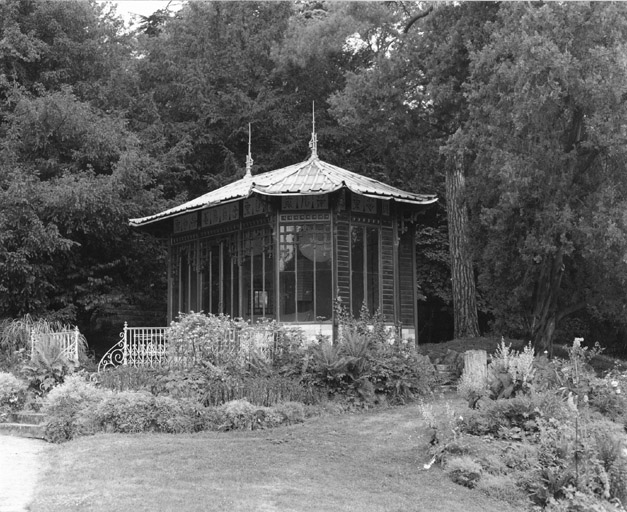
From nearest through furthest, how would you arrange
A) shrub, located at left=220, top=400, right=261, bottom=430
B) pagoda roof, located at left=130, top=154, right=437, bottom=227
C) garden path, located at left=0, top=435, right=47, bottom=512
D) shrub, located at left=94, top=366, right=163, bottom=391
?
1. garden path, located at left=0, top=435, right=47, bottom=512
2. shrub, located at left=220, top=400, right=261, bottom=430
3. shrub, located at left=94, top=366, right=163, bottom=391
4. pagoda roof, located at left=130, top=154, right=437, bottom=227

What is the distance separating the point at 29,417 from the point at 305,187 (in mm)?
6932

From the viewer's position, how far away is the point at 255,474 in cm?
901

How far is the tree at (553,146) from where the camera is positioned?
600 inches

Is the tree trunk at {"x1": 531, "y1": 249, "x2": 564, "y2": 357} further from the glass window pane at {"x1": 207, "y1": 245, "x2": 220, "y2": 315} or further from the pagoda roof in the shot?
the glass window pane at {"x1": 207, "y1": 245, "x2": 220, "y2": 315}

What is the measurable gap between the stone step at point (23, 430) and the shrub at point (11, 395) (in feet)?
2.88

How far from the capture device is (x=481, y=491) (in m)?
8.95

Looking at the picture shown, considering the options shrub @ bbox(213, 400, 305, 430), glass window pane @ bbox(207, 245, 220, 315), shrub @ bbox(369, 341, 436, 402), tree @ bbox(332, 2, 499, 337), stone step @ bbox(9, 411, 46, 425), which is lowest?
stone step @ bbox(9, 411, 46, 425)

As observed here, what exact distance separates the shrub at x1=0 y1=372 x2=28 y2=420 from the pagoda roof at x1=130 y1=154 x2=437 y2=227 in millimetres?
5635

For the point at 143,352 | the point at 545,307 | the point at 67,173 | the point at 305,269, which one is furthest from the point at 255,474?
the point at 67,173

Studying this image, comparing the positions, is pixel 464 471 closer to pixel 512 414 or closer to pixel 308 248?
pixel 512 414

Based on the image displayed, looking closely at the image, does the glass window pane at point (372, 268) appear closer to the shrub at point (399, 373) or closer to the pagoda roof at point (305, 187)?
the pagoda roof at point (305, 187)

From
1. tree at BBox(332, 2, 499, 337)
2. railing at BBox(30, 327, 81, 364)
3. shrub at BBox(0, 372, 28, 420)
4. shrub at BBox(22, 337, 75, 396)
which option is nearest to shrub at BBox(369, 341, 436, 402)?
tree at BBox(332, 2, 499, 337)

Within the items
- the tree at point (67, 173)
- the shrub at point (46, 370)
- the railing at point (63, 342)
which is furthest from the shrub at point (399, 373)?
Answer: the tree at point (67, 173)

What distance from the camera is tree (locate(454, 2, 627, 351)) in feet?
50.0
